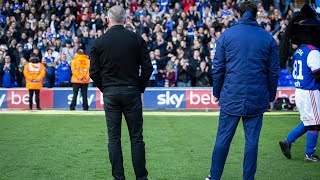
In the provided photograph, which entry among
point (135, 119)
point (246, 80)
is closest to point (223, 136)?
point (246, 80)

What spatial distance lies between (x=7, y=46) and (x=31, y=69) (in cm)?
384

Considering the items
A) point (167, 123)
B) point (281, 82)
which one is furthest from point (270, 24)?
point (167, 123)

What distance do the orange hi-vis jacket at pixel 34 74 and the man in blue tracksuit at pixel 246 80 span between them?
1504 cm

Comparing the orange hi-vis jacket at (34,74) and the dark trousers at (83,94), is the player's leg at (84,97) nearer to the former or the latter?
the dark trousers at (83,94)

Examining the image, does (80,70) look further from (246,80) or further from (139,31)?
(246,80)

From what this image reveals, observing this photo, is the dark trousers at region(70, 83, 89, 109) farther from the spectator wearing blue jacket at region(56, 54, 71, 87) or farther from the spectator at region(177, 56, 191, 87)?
the spectator at region(177, 56, 191, 87)

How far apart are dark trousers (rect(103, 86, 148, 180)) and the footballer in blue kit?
3180 mm

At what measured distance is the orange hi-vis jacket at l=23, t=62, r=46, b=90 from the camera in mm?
22344

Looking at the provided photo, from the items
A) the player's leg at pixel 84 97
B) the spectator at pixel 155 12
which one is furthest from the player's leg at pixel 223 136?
the spectator at pixel 155 12

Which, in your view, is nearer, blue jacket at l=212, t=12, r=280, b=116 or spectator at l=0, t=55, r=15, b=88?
blue jacket at l=212, t=12, r=280, b=116

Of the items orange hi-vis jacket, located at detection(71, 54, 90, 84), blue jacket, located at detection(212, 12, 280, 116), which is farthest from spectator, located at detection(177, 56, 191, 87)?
blue jacket, located at detection(212, 12, 280, 116)

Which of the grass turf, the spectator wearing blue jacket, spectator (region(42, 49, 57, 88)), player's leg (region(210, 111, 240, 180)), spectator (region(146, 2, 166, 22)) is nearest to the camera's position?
player's leg (region(210, 111, 240, 180))

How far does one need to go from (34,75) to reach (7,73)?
226cm

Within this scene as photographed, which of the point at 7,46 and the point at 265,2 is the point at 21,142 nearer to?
the point at 7,46
